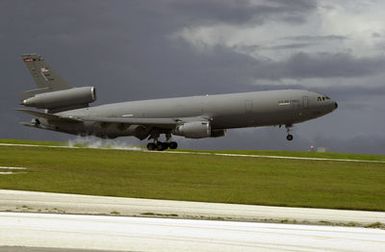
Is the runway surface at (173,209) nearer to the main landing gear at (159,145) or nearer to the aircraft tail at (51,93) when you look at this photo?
the main landing gear at (159,145)

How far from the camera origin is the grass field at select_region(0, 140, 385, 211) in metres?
27.2

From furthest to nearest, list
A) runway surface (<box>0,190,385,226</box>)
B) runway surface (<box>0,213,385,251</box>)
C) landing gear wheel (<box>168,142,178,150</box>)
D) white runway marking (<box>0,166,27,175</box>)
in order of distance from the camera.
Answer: landing gear wheel (<box>168,142,178,150</box>)
white runway marking (<box>0,166,27,175</box>)
runway surface (<box>0,190,385,226</box>)
runway surface (<box>0,213,385,251</box>)

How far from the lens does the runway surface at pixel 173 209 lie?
66.6 feet

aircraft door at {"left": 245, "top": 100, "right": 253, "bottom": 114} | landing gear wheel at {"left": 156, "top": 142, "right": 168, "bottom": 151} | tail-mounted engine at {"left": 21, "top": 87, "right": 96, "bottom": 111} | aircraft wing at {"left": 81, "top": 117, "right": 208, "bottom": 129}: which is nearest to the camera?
aircraft door at {"left": 245, "top": 100, "right": 253, "bottom": 114}

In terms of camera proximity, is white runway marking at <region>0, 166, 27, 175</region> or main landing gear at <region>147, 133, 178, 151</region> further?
main landing gear at <region>147, 133, 178, 151</region>

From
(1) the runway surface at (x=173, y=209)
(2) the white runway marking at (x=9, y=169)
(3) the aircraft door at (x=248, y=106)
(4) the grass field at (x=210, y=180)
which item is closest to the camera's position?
(1) the runway surface at (x=173, y=209)

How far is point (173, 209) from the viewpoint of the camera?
71.3ft

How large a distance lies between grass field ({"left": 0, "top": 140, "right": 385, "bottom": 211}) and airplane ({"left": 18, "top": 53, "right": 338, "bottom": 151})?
12.6 m

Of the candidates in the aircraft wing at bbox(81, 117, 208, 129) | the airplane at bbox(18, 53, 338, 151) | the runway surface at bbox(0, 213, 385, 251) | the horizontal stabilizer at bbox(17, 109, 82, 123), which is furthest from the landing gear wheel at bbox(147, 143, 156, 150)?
the runway surface at bbox(0, 213, 385, 251)

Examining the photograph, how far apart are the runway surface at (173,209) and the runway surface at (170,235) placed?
1.51 metres

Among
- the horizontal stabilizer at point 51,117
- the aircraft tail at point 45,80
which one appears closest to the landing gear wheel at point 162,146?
the horizontal stabilizer at point 51,117

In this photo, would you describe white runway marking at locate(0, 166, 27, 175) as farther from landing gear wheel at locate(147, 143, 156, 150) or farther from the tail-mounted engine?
the tail-mounted engine

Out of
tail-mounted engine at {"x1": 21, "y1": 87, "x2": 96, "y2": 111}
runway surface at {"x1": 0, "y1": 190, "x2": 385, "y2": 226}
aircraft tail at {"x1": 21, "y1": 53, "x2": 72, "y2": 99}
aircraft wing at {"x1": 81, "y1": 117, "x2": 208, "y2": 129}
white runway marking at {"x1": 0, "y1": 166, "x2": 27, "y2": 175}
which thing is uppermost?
aircraft tail at {"x1": 21, "y1": 53, "x2": 72, "y2": 99}

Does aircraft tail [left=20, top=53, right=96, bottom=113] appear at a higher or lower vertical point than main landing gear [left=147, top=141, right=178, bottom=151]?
higher
